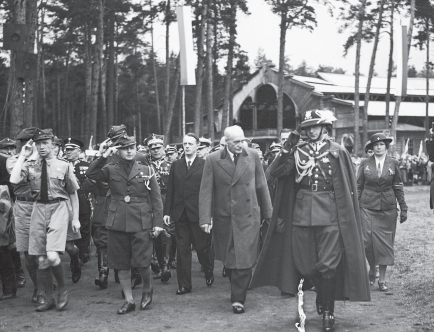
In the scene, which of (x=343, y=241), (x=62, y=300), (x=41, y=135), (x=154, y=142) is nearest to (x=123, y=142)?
(x=41, y=135)

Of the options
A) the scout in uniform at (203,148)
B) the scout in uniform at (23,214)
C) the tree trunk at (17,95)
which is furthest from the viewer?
the tree trunk at (17,95)

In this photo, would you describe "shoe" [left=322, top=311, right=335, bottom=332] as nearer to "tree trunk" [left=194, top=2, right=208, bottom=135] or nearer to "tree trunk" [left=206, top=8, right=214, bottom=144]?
"tree trunk" [left=206, top=8, right=214, bottom=144]

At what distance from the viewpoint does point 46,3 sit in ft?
113

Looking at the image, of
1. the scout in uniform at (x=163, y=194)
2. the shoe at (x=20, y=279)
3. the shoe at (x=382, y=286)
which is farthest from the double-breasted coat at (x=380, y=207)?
the shoe at (x=20, y=279)

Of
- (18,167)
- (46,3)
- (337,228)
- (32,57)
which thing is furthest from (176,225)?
(46,3)

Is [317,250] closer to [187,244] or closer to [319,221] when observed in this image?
[319,221]

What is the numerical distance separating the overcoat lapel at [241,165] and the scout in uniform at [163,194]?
1.95 meters

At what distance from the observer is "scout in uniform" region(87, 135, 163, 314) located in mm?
7582

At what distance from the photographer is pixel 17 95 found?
13672mm

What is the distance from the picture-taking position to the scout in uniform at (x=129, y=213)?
758 centimetres

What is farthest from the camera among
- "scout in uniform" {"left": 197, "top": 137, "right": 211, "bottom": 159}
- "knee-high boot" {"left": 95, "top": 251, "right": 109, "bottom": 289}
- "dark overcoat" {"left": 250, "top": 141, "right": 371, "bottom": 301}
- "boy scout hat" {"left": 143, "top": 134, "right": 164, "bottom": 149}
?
"scout in uniform" {"left": 197, "top": 137, "right": 211, "bottom": 159}

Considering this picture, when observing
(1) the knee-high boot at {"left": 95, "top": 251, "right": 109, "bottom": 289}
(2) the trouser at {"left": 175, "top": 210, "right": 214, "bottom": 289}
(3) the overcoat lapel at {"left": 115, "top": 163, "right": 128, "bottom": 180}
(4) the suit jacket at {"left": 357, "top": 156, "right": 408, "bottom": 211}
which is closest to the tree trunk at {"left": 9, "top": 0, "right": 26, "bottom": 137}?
(1) the knee-high boot at {"left": 95, "top": 251, "right": 109, "bottom": 289}

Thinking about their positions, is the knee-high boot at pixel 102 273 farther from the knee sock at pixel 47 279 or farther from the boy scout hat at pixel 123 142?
the boy scout hat at pixel 123 142

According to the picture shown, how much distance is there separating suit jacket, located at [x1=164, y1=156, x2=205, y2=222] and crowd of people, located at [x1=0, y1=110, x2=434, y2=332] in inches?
0.6
